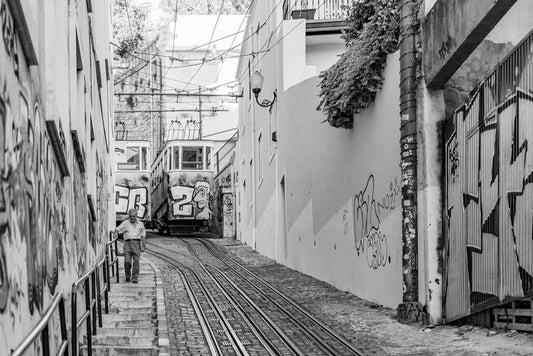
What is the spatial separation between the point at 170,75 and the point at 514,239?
47153mm

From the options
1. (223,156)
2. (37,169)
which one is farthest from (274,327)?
(223,156)

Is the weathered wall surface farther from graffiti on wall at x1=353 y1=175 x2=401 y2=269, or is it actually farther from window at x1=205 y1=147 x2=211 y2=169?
window at x1=205 y1=147 x2=211 y2=169

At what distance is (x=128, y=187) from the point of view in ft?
117

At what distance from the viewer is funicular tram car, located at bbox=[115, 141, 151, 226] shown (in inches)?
1390

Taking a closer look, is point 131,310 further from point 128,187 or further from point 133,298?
point 128,187

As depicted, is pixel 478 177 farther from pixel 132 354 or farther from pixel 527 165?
pixel 132 354

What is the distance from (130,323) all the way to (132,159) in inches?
1101

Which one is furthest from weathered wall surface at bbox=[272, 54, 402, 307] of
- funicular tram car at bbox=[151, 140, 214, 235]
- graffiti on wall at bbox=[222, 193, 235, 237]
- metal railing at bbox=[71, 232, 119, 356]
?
graffiti on wall at bbox=[222, 193, 235, 237]

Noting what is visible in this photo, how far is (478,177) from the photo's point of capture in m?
9.46

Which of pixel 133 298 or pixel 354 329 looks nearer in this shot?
pixel 354 329

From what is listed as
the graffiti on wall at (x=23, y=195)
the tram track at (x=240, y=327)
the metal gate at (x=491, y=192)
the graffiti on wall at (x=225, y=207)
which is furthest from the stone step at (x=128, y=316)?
the graffiti on wall at (x=225, y=207)

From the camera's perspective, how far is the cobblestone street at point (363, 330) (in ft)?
28.6

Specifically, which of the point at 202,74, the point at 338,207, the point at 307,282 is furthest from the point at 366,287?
the point at 202,74

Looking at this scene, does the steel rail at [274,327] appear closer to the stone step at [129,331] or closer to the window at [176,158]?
the stone step at [129,331]
